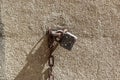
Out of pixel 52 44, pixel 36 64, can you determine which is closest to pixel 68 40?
pixel 52 44

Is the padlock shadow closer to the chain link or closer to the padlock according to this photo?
the chain link

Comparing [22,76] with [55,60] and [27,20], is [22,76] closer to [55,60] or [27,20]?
[55,60]

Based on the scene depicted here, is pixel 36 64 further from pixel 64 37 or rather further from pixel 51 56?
pixel 64 37

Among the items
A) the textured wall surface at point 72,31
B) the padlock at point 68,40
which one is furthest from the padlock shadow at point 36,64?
the padlock at point 68,40

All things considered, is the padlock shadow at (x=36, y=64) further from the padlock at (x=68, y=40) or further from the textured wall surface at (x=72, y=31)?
the padlock at (x=68, y=40)

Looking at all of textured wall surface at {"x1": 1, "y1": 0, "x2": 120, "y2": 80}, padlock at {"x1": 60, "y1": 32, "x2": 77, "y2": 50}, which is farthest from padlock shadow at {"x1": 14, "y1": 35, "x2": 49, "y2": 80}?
padlock at {"x1": 60, "y1": 32, "x2": 77, "y2": 50}
